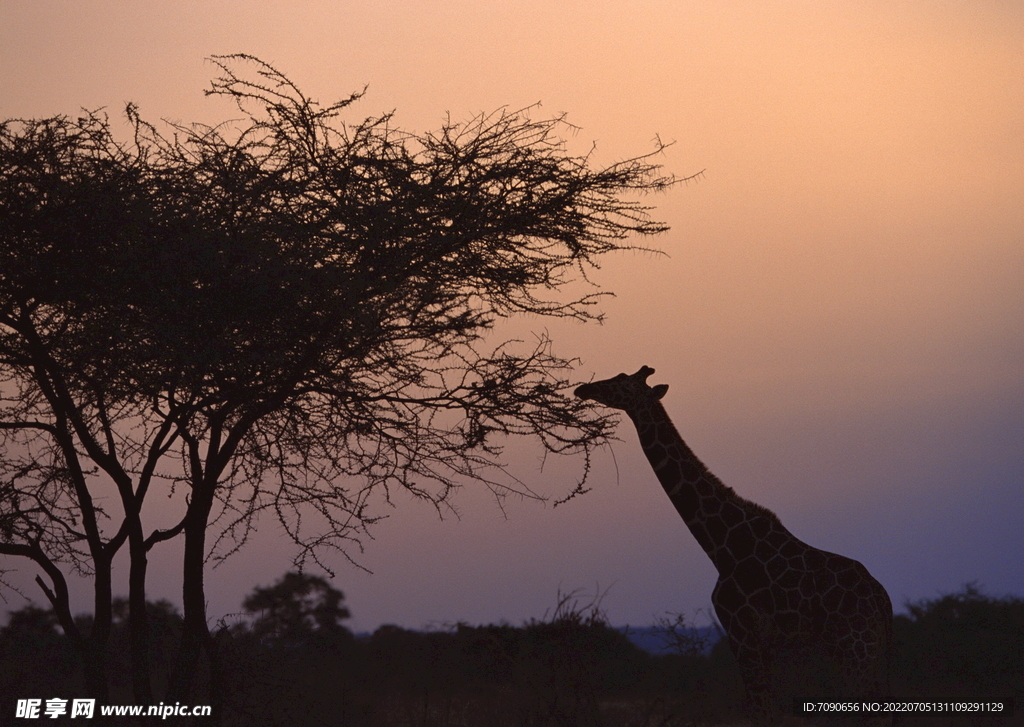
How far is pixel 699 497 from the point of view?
402 inches

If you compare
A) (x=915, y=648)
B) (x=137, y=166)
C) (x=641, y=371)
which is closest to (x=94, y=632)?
(x=137, y=166)

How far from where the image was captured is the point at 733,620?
9.38m

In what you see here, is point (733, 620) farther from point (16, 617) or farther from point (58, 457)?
point (16, 617)

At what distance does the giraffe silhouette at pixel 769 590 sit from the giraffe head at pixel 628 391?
0.01m

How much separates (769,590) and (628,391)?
7.89 feet

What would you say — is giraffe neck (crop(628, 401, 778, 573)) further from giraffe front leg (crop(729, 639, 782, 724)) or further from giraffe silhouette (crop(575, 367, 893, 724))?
giraffe front leg (crop(729, 639, 782, 724))

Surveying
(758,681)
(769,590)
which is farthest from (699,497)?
(758,681)

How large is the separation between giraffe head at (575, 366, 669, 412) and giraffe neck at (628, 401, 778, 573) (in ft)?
0.38

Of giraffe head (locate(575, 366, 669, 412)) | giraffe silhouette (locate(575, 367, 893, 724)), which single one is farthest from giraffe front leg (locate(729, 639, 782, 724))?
giraffe head (locate(575, 366, 669, 412))

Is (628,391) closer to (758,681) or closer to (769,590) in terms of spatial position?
(769,590)

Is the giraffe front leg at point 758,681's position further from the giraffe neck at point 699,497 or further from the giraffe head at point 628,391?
the giraffe head at point 628,391

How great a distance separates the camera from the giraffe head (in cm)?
1033

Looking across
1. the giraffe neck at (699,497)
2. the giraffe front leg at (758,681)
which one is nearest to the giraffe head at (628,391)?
the giraffe neck at (699,497)

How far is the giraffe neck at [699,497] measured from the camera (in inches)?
389
